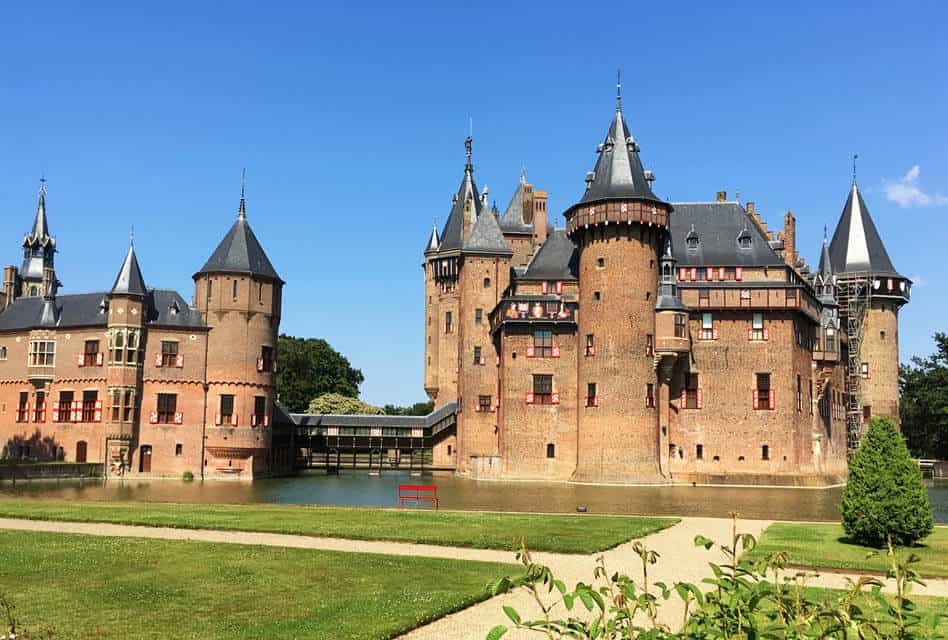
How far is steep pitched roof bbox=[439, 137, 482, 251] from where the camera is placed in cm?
6212

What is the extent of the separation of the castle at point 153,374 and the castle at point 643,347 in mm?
12236

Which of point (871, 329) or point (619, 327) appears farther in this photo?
point (871, 329)

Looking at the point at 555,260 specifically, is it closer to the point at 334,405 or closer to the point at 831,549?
the point at 831,549

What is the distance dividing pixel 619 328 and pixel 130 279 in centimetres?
2666

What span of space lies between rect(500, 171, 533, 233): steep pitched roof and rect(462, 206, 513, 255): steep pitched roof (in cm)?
630

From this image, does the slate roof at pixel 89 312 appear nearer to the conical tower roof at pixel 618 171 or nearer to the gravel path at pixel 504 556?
the conical tower roof at pixel 618 171

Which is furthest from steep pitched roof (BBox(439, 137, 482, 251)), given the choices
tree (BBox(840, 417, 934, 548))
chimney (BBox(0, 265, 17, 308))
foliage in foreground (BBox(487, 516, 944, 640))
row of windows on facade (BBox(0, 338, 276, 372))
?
foliage in foreground (BBox(487, 516, 944, 640))

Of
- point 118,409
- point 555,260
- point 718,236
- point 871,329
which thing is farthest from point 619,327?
point 118,409

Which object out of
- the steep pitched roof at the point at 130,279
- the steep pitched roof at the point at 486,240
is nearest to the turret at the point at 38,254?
the steep pitched roof at the point at 130,279

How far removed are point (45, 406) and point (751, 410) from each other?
39277mm

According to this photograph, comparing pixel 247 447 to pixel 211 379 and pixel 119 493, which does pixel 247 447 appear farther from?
pixel 119 493

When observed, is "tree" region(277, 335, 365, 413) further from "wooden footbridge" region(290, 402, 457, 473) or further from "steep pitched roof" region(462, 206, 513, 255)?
"steep pitched roof" region(462, 206, 513, 255)

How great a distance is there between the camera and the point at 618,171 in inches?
1820

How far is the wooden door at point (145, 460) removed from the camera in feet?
157
